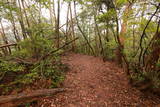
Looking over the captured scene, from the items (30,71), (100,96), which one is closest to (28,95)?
(30,71)

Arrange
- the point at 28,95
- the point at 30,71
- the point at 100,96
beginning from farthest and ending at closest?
the point at 30,71 < the point at 100,96 < the point at 28,95

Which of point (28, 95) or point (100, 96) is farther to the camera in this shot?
point (100, 96)

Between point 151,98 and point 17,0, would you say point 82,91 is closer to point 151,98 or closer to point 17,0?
point 151,98

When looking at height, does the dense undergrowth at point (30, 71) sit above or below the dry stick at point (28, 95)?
above

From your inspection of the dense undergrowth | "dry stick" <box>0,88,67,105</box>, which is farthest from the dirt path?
the dense undergrowth

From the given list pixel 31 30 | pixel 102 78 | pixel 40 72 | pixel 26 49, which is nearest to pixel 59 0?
pixel 31 30

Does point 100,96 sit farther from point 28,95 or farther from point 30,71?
point 30,71

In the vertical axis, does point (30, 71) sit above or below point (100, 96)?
above

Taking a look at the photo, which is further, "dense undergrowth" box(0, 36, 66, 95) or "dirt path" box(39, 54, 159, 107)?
"dense undergrowth" box(0, 36, 66, 95)

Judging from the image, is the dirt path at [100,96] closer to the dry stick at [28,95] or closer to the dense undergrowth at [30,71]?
the dry stick at [28,95]

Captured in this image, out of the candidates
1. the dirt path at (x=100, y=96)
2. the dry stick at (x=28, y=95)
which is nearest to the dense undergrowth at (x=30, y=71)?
the dry stick at (x=28, y=95)

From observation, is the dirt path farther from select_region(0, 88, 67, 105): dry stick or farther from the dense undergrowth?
the dense undergrowth

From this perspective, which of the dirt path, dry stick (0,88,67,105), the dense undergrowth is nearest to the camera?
dry stick (0,88,67,105)

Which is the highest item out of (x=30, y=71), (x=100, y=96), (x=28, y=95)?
(x=30, y=71)
